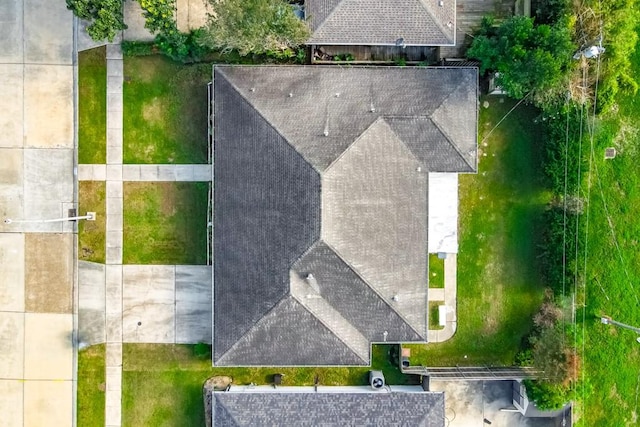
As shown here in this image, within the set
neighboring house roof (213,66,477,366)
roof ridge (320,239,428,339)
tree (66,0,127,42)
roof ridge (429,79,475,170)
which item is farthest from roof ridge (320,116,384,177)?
tree (66,0,127,42)

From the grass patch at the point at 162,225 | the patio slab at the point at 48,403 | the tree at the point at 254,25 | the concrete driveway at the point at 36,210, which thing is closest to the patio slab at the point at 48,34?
the concrete driveway at the point at 36,210

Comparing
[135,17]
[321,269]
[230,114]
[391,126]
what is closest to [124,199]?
[230,114]

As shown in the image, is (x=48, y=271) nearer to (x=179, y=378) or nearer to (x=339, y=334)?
(x=179, y=378)

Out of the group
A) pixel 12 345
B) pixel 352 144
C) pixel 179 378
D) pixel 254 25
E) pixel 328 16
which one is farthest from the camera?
pixel 12 345

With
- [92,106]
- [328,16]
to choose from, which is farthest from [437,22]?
[92,106]

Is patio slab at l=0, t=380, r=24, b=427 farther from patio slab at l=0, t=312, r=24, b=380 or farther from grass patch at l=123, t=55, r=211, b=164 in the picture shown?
grass patch at l=123, t=55, r=211, b=164

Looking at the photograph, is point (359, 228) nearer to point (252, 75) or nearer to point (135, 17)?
point (252, 75)
